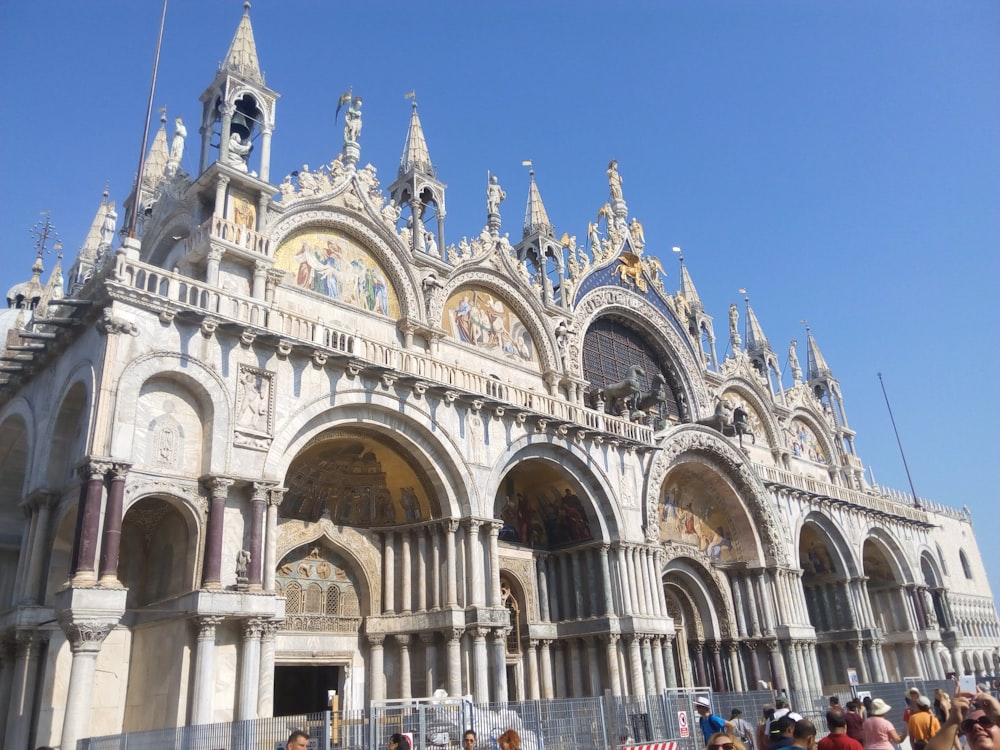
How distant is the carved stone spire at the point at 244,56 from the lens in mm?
18547

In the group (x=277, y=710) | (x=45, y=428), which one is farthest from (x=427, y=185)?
(x=277, y=710)

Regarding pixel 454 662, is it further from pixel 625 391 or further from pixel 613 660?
pixel 625 391

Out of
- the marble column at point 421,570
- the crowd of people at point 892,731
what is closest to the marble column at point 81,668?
the marble column at point 421,570

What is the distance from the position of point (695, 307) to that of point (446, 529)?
19.4 meters

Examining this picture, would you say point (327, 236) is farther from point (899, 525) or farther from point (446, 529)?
point (899, 525)

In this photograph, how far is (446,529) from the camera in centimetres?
1714

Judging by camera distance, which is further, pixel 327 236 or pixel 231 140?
pixel 327 236

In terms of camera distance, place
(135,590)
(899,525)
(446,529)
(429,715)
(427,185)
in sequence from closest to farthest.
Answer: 1. (429,715)
2. (135,590)
3. (446,529)
4. (427,185)
5. (899,525)

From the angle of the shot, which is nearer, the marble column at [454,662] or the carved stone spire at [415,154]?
the marble column at [454,662]

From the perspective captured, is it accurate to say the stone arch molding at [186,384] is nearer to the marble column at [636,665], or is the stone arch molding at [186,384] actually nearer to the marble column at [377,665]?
the marble column at [377,665]

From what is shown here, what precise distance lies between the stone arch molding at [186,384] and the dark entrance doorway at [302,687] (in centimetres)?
621

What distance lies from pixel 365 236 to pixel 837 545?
22589 mm

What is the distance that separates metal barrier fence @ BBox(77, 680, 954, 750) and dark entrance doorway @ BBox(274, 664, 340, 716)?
2.44m

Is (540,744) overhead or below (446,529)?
below
